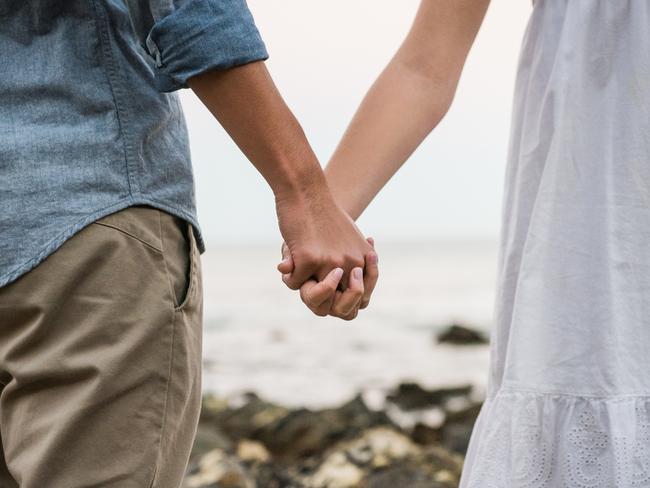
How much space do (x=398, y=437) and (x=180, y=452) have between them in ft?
18.0

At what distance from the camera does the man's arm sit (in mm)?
1761

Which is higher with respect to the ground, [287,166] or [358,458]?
[287,166]

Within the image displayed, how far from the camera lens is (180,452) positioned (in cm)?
181

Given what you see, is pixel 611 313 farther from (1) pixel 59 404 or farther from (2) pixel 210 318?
(2) pixel 210 318

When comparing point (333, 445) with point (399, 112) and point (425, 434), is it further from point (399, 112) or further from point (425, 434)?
point (399, 112)

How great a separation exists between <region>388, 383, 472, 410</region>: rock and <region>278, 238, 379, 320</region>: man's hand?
27.3 ft

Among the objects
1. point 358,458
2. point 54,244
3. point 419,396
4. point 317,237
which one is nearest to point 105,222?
point 54,244

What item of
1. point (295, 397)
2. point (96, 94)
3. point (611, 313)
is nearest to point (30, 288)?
point (96, 94)

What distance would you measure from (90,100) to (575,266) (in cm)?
94

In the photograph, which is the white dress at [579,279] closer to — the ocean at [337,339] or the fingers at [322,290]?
the fingers at [322,290]

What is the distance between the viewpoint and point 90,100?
5.60 feet

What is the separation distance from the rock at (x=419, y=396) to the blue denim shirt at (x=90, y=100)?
8875 millimetres

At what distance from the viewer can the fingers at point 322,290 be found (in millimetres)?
2104

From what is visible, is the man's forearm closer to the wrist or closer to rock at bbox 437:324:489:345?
the wrist
